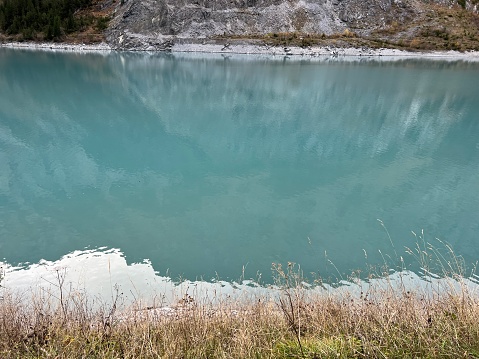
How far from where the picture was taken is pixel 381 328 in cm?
327

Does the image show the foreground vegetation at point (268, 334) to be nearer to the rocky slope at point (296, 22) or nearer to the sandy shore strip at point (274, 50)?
the sandy shore strip at point (274, 50)

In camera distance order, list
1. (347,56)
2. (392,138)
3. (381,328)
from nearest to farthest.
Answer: (381,328) → (392,138) → (347,56)

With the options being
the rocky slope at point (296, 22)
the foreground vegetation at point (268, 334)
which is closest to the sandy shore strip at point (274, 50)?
the rocky slope at point (296, 22)

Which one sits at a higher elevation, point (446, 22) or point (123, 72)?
point (446, 22)

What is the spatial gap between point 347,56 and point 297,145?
49577 millimetres

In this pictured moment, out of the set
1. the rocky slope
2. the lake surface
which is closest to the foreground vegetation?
the lake surface

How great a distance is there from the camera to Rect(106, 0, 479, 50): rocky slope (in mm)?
60719

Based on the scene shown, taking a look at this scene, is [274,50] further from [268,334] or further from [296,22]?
[268,334]

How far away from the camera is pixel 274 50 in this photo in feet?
196

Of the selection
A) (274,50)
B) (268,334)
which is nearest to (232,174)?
(268,334)

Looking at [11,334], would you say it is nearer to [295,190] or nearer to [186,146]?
[295,190]

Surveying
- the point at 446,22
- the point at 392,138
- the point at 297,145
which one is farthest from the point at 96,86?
the point at 446,22

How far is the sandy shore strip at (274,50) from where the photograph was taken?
2280 inches

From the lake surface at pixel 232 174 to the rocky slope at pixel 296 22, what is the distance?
34432 millimetres
